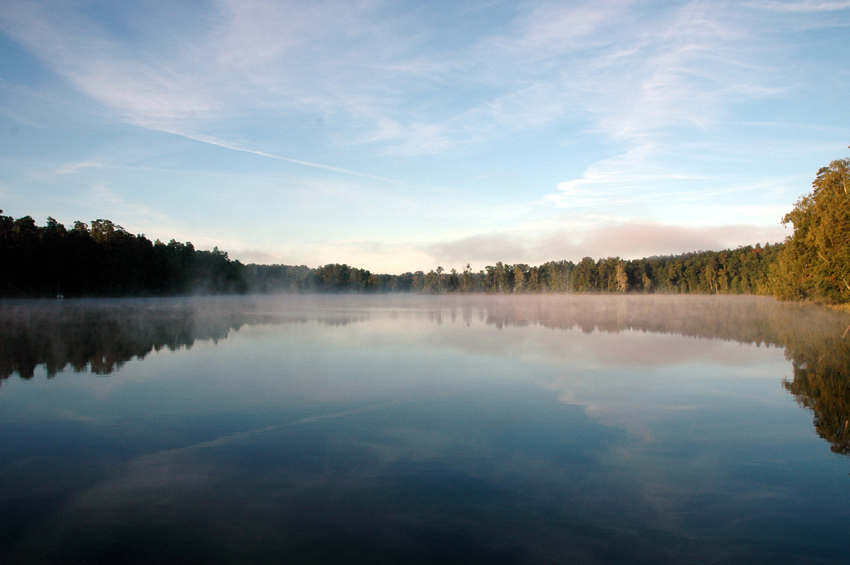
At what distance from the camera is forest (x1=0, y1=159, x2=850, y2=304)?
3847 cm

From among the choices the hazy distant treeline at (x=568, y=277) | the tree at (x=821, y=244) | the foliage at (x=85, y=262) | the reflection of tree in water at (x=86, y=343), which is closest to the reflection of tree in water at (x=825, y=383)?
the reflection of tree in water at (x=86, y=343)

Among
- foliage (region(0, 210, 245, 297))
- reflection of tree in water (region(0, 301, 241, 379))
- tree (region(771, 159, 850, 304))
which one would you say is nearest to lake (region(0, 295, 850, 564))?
reflection of tree in water (region(0, 301, 241, 379))

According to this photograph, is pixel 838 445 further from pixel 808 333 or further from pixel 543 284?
pixel 543 284

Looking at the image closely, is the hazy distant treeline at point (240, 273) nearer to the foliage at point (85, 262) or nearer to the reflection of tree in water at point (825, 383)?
Result: the foliage at point (85, 262)

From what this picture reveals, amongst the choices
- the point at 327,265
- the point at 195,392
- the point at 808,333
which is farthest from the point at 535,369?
the point at 327,265

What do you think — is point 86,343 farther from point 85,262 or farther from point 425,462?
point 85,262

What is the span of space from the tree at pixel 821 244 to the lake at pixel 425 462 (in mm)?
26730

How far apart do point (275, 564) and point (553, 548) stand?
2.24 meters

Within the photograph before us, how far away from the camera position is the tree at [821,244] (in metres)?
32.8

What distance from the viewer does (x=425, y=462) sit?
607 centimetres

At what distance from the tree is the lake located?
2673 cm

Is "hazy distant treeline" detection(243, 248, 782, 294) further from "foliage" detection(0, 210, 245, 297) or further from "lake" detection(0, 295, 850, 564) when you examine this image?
"lake" detection(0, 295, 850, 564)

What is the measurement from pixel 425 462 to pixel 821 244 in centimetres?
3962

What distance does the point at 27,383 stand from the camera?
10.5m
